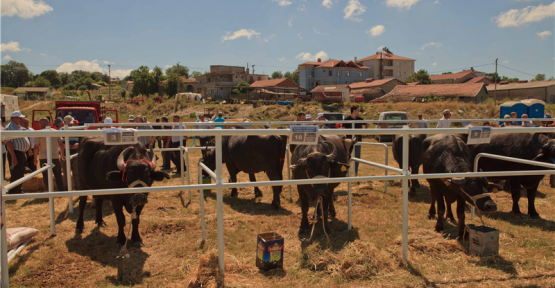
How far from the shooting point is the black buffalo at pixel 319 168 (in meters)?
4.83

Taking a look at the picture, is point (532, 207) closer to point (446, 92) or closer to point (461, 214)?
point (461, 214)

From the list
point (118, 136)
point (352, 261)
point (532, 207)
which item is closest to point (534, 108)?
point (532, 207)

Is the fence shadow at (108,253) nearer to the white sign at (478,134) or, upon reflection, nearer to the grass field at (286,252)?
the grass field at (286,252)

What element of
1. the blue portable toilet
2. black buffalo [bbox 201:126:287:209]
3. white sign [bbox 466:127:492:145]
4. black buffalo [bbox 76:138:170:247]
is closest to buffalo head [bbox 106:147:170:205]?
black buffalo [bbox 76:138:170:247]

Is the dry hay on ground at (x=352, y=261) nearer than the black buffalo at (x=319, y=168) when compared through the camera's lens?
Yes

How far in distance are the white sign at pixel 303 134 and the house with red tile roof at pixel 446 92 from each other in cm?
5069

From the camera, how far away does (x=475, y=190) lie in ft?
14.8

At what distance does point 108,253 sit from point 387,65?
286 feet

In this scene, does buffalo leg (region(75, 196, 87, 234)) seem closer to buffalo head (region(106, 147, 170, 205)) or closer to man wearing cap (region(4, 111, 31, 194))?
buffalo head (region(106, 147, 170, 205))

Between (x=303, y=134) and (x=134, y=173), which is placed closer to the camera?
(x=303, y=134)

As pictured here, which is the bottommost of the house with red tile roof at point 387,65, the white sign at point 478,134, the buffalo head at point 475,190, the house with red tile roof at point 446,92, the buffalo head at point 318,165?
the buffalo head at point 475,190

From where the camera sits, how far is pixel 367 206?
7.11 metres

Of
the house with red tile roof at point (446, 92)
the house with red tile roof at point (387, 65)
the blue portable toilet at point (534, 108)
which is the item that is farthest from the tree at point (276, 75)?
the blue portable toilet at point (534, 108)

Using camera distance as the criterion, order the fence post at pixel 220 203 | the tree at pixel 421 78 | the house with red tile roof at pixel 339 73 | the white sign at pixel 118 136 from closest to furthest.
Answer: the white sign at pixel 118 136 < the fence post at pixel 220 203 < the tree at pixel 421 78 < the house with red tile roof at pixel 339 73
